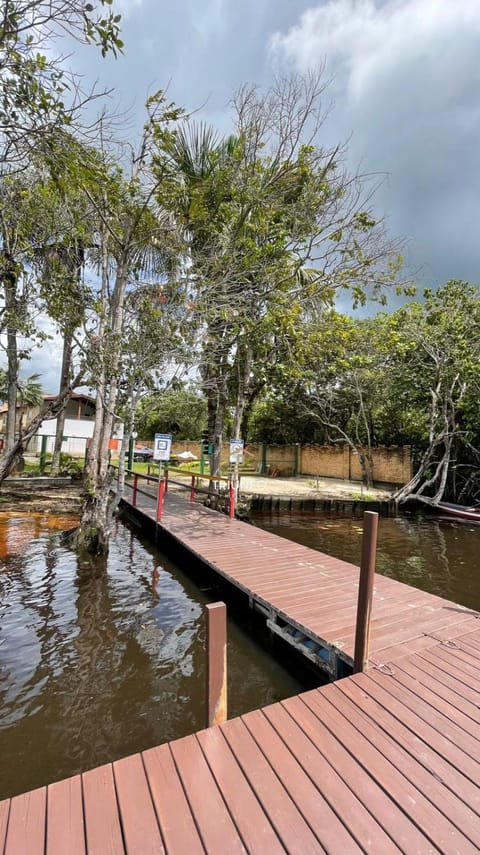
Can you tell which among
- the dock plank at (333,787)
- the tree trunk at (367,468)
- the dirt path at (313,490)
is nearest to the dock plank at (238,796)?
the dock plank at (333,787)

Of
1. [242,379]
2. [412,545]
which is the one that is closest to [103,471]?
[242,379]

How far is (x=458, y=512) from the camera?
12.6 meters

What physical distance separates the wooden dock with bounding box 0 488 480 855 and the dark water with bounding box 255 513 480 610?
3997 millimetres

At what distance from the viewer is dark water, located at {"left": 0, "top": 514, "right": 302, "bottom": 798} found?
2.92m

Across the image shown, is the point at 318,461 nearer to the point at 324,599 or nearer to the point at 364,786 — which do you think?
the point at 324,599

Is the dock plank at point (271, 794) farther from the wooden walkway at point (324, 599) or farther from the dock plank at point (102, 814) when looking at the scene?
the wooden walkway at point (324, 599)

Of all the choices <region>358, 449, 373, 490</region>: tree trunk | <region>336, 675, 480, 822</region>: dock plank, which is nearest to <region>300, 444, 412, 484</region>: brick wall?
<region>358, 449, 373, 490</region>: tree trunk

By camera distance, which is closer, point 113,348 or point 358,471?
point 113,348

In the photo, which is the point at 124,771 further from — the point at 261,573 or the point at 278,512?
the point at 278,512

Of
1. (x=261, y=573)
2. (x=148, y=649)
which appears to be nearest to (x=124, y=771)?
(x=148, y=649)

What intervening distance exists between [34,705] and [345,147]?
10263 millimetres

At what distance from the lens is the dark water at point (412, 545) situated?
6.87m

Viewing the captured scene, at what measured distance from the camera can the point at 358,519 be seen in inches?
499

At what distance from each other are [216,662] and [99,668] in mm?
2234
